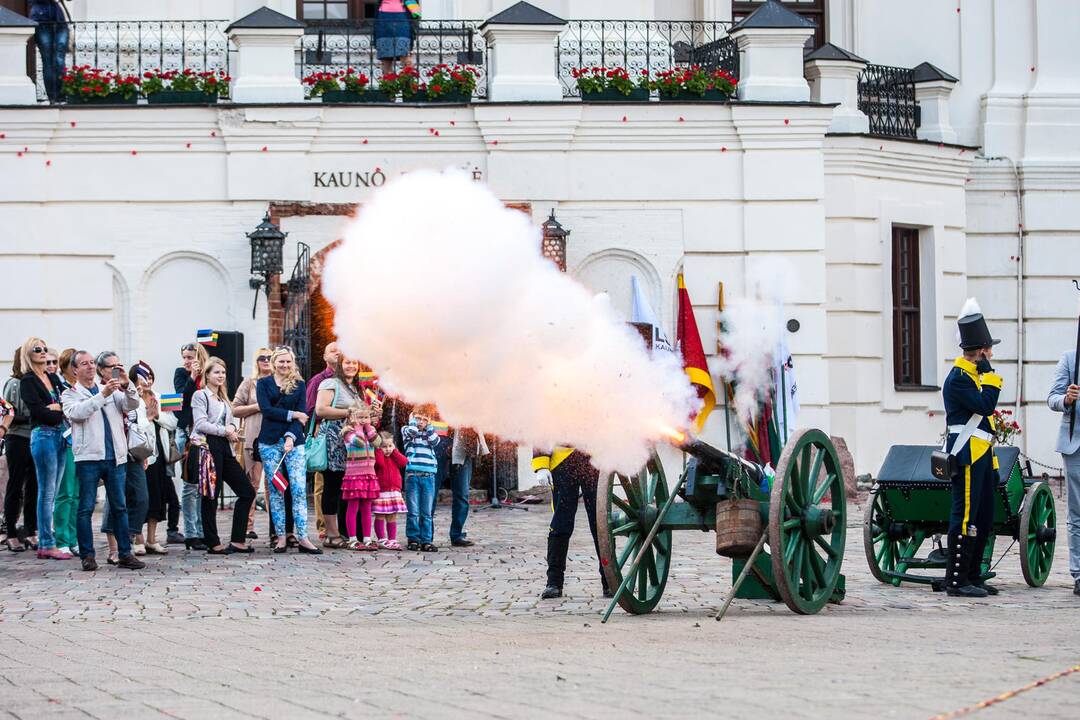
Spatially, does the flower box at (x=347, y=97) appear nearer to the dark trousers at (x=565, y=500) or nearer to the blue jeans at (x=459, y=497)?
the blue jeans at (x=459, y=497)

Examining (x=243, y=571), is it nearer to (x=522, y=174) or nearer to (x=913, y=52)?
(x=522, y=174)

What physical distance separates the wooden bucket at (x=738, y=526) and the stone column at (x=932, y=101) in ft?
48.1

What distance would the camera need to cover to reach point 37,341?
50.1 ft

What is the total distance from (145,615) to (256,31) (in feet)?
36.9

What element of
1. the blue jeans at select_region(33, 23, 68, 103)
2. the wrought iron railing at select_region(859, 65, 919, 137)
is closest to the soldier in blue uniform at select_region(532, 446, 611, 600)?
the blue jeans at select_region(33, 23, 68, 103)

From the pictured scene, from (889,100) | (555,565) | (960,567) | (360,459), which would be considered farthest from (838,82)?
(555,565)

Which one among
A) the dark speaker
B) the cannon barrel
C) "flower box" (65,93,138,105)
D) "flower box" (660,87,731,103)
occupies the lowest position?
Result: the cannon barrel

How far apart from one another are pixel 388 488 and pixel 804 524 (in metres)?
5.75

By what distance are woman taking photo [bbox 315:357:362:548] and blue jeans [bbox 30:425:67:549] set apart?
2.27 meters

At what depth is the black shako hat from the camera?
12.7 m

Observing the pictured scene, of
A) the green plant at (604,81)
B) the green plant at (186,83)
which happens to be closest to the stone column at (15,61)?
the green plant at (186,83)

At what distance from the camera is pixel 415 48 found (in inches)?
894

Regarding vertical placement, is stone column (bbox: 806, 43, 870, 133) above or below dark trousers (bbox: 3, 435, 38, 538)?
above

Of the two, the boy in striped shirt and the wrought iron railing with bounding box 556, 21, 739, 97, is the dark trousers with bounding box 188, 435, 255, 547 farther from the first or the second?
the wrought iron railing with bounding box 556, 21, 739, 97
